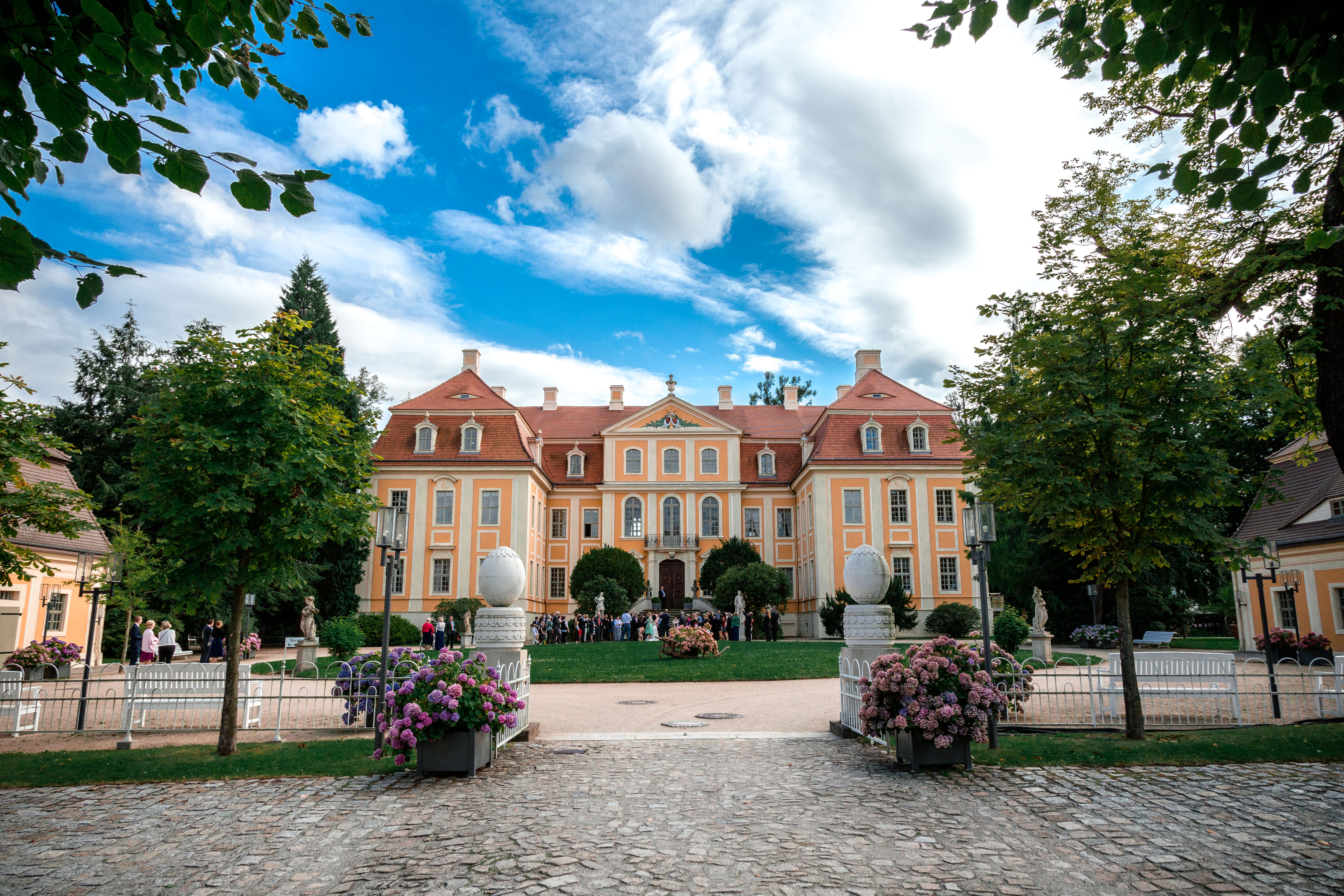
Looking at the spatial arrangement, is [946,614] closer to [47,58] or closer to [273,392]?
[273,392]

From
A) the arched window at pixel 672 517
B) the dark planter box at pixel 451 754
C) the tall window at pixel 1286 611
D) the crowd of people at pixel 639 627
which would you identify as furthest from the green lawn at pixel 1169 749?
the arched window at pixel 672 517

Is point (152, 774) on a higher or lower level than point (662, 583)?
lower

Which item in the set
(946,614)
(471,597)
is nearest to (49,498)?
(471,597)

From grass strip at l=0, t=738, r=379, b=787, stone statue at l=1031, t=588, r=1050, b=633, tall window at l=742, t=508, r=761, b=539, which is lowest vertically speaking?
grass strip at l=0, t=738, r=379, b=787

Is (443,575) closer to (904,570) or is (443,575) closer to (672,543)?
A: (672,543)

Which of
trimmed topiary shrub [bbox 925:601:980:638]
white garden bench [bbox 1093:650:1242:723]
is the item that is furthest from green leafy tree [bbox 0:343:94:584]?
trimmed topiary shrub [bbox 925:601:980:638]

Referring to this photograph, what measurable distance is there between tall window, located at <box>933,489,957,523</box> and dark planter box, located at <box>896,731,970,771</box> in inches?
1274

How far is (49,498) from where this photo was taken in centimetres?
994

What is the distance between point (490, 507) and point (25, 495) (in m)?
28.6

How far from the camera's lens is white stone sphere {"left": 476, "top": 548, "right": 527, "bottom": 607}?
31.3ft

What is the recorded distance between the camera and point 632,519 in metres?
42.4

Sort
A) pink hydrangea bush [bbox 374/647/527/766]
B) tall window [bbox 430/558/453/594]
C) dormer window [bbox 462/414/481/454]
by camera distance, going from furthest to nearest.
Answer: dormer window [bbox 462/414/481/454] < tall window [bbox 430/558/453/594] < pink hydrangea bush [bbox 374/647/527/766]

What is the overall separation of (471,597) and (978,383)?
29860 mm

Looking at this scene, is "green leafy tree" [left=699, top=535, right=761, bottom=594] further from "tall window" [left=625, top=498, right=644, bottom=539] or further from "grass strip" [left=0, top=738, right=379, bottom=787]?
"grass strip" [left=0, top=738, right=379, bottom=787]
